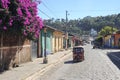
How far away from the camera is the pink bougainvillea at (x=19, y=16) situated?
18.5 metres

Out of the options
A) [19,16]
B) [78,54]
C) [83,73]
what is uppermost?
[19,16]

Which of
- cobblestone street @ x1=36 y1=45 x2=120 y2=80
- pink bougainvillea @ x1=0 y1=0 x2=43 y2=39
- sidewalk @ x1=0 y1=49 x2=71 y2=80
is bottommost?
cobblestone street @ x1=36 y1=45 x2=120 y2=80

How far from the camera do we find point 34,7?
75.3ft

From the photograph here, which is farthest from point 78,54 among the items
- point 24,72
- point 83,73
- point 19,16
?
point 19,16

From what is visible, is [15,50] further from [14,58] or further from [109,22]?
[109,22]

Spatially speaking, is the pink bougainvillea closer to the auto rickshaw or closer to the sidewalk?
the sidewalk

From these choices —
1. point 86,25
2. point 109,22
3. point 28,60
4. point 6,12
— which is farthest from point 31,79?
point 86,25

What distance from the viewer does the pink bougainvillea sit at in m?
18.5

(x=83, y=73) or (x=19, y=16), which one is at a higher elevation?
(x=19, y=16)

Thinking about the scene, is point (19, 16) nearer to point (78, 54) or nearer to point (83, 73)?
point (83, 73)

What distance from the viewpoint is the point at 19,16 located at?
19.9m

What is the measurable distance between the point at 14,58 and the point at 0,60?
3309 mm

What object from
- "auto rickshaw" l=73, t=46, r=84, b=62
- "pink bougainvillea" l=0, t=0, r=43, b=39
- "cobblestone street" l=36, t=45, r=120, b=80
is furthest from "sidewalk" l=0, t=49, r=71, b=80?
"auto rickshaw" l=73, t=46, r=84, b=62

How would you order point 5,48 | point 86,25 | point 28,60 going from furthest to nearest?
point 86,25 → point 28,60 → point 5,48
